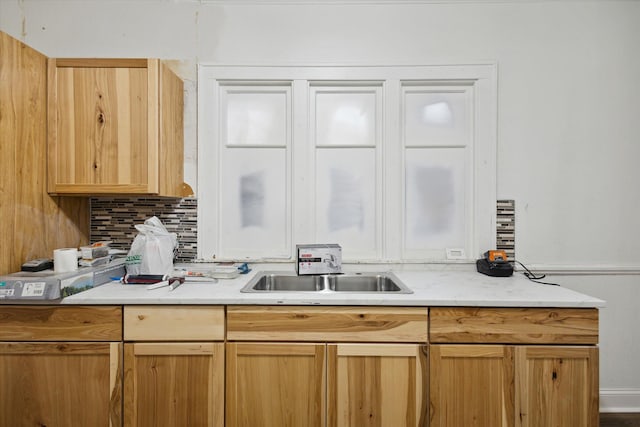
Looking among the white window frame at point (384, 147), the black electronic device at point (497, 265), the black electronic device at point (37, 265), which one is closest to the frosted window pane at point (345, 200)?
the white window frame at point (384, 147)

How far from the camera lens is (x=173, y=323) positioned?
143 centimetres

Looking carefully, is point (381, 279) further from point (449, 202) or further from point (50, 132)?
point (50, 132)

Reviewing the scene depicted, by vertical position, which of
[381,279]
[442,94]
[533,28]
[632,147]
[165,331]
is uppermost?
[533,28]

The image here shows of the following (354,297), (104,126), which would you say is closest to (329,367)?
(354,297)

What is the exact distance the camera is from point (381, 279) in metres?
1.91

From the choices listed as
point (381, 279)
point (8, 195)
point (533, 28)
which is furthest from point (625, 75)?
point (8, 195)

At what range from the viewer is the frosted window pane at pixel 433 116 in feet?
6.73

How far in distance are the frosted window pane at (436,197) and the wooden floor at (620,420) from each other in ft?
4.22

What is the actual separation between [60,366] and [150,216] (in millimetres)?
908

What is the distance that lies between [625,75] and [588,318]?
5.28 feet

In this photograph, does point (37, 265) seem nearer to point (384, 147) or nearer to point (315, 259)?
point (315, 259)

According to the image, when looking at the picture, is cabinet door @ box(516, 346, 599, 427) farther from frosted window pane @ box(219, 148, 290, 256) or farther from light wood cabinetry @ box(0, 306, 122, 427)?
light wood cabinetry @ box(0, 306, 122, 427)

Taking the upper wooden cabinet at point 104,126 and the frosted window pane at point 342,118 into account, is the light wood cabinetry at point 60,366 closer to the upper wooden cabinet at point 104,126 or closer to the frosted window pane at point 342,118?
the upper wooden cabinet at point 104,126

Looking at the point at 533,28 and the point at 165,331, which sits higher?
the point at 533,28
